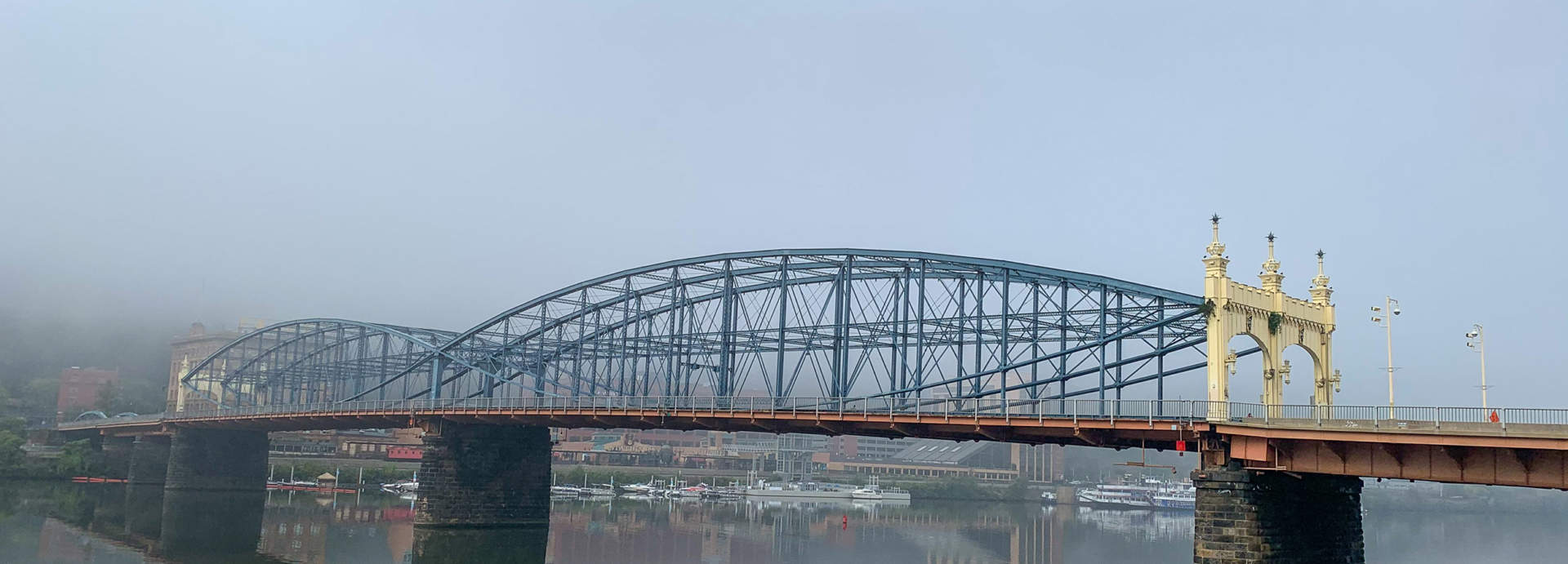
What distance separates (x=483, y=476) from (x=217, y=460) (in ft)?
199

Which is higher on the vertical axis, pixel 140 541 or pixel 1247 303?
pixel 1247 303

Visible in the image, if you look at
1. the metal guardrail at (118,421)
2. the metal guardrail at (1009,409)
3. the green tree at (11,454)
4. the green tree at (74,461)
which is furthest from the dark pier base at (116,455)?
the metal guardrail at (1009,409)

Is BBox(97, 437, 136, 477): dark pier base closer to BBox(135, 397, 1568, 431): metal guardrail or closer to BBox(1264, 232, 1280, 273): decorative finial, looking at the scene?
BBox(135, 397, 1568, 431): metal guardrail

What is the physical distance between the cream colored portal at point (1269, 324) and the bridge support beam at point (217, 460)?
115211mm

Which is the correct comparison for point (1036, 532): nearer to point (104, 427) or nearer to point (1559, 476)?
point (1559, 476)

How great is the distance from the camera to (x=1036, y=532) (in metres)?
130

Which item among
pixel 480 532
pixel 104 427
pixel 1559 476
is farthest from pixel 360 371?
pixel 1559 476

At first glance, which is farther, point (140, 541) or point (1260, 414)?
point (140, 541)

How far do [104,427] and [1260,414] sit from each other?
153358mm

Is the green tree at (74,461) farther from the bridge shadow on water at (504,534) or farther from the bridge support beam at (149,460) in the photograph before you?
the bridge support beam at (149,460)

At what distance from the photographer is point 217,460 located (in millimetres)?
135125

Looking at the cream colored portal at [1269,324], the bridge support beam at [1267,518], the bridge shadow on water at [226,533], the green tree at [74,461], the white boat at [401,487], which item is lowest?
the white boat at [401,487]

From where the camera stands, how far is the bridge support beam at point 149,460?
144m

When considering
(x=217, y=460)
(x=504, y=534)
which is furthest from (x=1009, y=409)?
(x=217, y=460)
